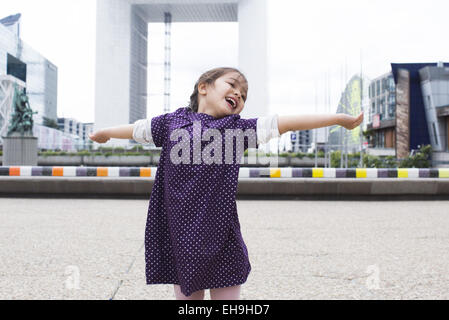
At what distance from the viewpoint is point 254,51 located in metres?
58.6

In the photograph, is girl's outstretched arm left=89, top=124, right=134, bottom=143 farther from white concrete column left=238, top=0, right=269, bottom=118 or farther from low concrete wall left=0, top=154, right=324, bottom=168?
white concrete column left=238, top=0, right=269, bottom=118

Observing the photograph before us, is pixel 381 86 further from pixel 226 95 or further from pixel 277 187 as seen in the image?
pixel 226 95

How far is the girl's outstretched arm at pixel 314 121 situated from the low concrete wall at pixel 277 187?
7.14m

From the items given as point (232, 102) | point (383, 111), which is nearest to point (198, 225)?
point (232, 102)

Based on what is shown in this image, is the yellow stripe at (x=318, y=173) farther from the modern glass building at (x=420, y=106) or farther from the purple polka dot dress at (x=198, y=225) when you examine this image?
the modern glass building at (x=420, y=106)

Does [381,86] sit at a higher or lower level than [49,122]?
higher

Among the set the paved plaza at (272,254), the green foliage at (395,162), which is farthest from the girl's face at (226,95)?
the green foliage at (395,162)

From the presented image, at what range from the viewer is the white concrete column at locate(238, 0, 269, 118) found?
2271 inches

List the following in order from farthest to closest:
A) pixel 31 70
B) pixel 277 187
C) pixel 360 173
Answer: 1. pixel 31 70
2. pixel 360 173
3. pixel 277 187

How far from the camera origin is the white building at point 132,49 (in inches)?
2290

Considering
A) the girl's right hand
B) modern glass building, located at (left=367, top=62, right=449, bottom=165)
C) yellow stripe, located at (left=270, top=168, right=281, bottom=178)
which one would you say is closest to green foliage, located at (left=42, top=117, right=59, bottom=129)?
modern glass building, located at (left=367, top=62, right=449, bottom=165)

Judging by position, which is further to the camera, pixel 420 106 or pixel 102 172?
pixel 420 106

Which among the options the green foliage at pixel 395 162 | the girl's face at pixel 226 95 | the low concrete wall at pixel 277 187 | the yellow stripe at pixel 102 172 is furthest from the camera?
the green foliage at pixel 395 162

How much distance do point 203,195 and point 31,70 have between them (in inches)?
4661
